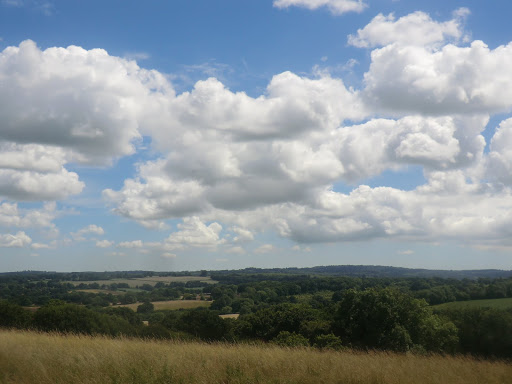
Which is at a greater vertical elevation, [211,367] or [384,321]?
[211,367]

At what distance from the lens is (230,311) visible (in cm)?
9800

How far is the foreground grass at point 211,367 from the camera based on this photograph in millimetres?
9414

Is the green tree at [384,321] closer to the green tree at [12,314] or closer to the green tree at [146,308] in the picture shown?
the green tree at [12,314]

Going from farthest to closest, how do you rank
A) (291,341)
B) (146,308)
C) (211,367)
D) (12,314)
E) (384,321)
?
(146,308), (12,314), (384,321), (291,341), (211,367)

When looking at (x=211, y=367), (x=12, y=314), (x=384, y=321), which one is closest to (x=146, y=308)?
(x=12, y=314)

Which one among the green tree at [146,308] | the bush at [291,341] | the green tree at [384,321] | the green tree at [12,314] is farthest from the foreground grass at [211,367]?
the green tree at [146,308]

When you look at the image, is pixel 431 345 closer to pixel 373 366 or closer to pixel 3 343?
pixel 373 366

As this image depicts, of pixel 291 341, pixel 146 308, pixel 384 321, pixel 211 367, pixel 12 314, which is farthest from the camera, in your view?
pixel 146 308

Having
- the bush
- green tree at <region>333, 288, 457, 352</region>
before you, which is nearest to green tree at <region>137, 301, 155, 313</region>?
the bush

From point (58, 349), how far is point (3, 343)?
200cm

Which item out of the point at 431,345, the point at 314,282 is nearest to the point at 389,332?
the point at 431,345

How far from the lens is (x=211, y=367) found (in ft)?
33.4

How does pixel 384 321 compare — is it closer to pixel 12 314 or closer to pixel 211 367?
pixel 211 367

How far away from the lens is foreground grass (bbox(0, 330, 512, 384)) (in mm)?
9414
